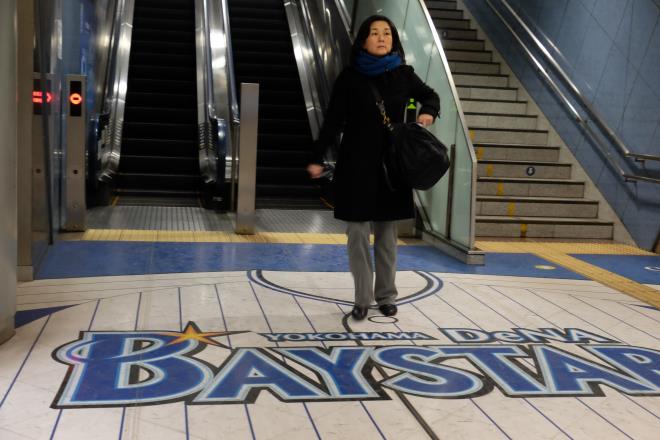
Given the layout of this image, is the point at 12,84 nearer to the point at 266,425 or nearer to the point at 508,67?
the point at 266,425

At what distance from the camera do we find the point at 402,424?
98.4 inches

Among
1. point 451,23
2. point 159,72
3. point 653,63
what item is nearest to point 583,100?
point 653,63

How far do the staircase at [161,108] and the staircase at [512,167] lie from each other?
11.0ft

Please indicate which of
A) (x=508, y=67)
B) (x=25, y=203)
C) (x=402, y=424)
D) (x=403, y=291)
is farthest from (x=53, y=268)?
(x=508, y=67)

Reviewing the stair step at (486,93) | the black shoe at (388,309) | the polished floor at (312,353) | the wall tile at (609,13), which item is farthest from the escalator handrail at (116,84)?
the wall tile at (609,13)

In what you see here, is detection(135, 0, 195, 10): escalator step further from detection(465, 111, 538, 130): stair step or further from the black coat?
the black coat

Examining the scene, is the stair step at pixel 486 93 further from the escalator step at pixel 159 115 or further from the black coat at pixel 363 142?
the black coat at pixel 363 142

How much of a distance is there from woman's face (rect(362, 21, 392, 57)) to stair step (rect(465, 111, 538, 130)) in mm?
4881

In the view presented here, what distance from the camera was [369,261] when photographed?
3736 mm

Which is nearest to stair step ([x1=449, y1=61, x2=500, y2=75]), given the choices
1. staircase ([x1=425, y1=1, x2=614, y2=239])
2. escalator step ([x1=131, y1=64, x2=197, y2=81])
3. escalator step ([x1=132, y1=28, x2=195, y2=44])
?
staircase ([x1=425, y1=1, x2=614, y2=239])

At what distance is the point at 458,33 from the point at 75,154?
6.10 m

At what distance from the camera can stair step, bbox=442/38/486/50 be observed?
9836mm

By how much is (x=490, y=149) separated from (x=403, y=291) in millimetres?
3862

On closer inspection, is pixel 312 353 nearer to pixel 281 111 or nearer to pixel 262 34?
pixel 281 111
